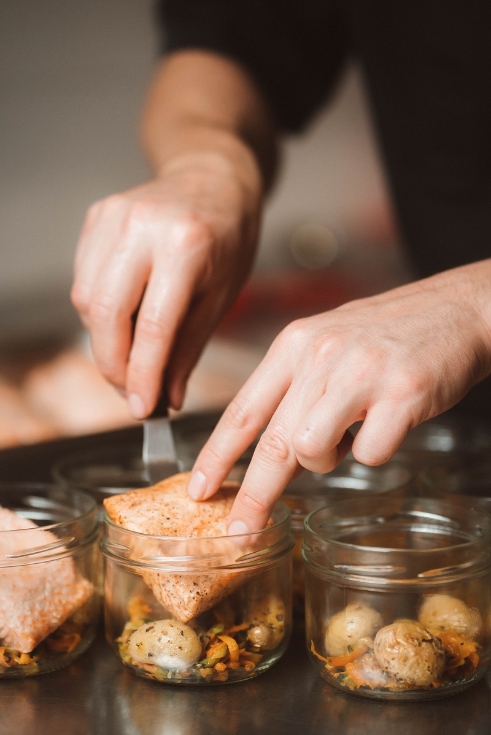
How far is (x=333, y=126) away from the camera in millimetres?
4098

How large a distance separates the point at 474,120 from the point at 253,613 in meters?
1.34

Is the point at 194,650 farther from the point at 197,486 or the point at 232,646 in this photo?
the point at 197,486

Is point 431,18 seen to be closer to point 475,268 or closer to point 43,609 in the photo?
point 475,268

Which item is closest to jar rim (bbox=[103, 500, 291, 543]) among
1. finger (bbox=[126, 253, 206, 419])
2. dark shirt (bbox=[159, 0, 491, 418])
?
finger (bbox=[126, 253, 206, 419])

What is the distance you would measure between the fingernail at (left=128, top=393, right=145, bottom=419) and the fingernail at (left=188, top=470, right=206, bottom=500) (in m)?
0.18

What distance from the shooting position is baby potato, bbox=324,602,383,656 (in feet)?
2.59

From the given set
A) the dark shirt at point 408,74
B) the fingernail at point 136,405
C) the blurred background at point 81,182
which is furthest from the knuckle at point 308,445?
the blurred background at point 81,182

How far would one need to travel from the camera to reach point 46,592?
0.84m

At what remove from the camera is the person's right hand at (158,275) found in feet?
3.34

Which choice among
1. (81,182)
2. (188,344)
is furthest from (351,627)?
(81,182)

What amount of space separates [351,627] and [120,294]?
1.63 feet

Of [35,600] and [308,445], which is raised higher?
[308,445]

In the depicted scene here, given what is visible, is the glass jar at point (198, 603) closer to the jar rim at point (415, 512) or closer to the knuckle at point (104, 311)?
the jar rim at point (415, 512)

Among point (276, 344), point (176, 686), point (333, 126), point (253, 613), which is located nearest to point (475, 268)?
point (276, 344)
